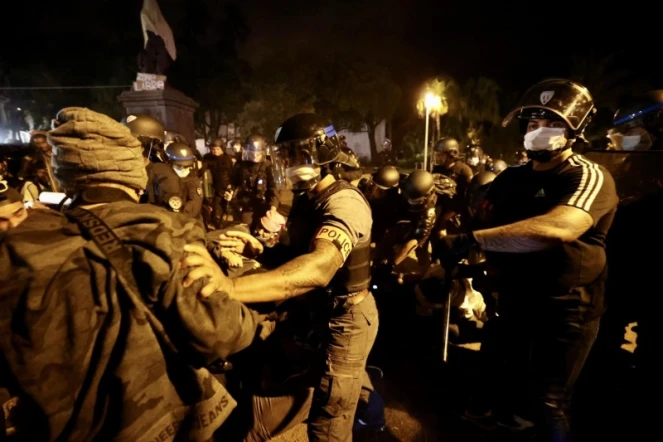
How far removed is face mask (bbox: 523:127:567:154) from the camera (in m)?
2.39

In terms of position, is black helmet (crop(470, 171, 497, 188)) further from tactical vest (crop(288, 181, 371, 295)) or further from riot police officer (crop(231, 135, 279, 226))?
riot police officer (crop(231, 135, 279, 226))

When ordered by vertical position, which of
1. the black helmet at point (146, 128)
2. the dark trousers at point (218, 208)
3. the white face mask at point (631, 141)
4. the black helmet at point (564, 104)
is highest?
the black helmet at point (146, 128)

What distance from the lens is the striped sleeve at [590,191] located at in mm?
2109

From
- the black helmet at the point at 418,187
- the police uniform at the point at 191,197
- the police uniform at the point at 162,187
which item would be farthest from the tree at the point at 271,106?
the black helmet at the point at 418,187

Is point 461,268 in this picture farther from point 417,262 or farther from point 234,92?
point 234,92

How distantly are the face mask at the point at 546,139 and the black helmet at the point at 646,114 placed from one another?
210 centimetres

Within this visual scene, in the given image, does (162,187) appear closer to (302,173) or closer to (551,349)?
(302,173)

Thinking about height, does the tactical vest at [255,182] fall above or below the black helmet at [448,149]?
below

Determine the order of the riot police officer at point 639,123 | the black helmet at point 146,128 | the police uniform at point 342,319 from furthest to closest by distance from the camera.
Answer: the black helmet at point 146,128 < the riot police officer at point 639,123 < the police uniform at point 342,319

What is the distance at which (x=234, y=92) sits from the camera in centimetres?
2700

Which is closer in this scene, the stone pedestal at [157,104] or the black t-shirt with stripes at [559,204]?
the black t-shirt with stripes at [559,204]

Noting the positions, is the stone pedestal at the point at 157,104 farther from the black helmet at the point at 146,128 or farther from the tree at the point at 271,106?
the tree at the point at 271,106

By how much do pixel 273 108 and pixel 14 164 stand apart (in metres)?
18.8

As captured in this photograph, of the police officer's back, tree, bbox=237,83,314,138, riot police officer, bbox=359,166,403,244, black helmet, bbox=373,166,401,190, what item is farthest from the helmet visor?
tree, bbox=237,83,314,138
